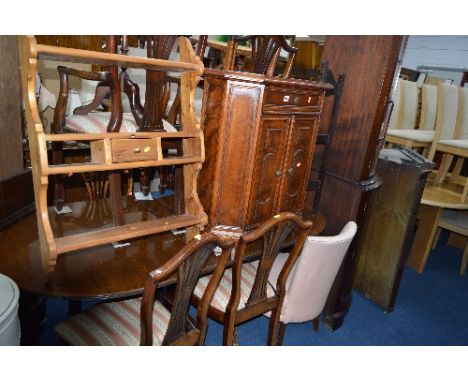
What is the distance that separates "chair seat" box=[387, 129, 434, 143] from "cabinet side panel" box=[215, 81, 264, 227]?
9.61 feet

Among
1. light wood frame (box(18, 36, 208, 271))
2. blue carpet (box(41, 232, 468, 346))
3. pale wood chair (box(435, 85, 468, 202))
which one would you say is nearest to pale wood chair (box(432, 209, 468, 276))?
blue carpet (box(41, 232, 468, 346))

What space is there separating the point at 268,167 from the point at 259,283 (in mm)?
606

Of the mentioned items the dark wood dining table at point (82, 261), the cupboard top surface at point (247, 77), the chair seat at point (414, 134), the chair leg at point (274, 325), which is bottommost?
the chair leg at point (274, 325)

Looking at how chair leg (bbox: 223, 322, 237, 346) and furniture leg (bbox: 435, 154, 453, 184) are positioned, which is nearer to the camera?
chair leg (bbox: 223, 322, 237, 346)

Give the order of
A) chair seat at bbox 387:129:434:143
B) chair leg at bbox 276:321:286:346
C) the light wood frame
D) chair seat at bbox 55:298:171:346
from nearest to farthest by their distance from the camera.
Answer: the light wood frame
chair seat at bbox 55:298:171:346
chair leg at bbox 276:321:286:346
chair seat at bbox 387:129:434:143

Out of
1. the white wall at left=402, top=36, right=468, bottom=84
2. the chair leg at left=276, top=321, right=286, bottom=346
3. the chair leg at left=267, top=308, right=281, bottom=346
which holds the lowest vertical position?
the chair leg at left=276, top=321, right=286, bottom=346

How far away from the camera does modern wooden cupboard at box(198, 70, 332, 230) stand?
176 cm

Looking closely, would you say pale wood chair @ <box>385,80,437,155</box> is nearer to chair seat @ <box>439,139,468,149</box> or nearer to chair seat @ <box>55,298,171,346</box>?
chair seat @ <box>439,139,468,149</box>

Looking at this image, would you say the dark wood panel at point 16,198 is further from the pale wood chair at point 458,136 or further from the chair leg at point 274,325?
the pale wood chair at point 458,136

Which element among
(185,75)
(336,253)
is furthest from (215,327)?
(185,75)

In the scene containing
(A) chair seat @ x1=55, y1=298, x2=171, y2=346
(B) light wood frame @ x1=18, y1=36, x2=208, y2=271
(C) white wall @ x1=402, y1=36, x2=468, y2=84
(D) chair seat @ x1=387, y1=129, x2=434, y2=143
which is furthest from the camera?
(C) white wall @ x1=402, y1=36, x2=468, y2=84

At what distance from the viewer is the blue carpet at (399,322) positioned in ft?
8.08

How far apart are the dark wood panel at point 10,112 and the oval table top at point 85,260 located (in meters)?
0.29

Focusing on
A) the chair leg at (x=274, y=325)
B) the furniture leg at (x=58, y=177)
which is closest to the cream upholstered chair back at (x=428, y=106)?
the chair leg at (x=274, y=325)
